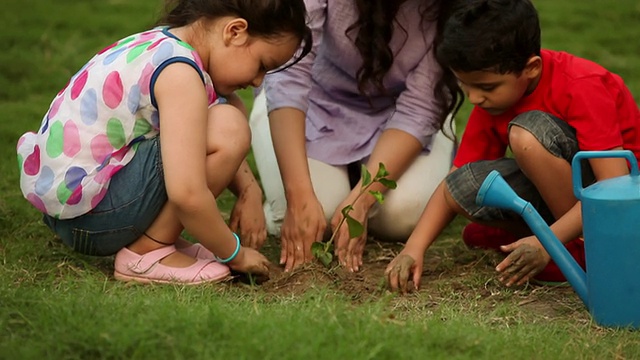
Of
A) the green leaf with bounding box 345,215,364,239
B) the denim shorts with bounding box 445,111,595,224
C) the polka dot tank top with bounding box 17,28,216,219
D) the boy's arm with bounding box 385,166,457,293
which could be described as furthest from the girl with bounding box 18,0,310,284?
the denim shorts with bounding box 445,111,595,224

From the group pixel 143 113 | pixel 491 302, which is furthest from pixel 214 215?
pixel 491 302

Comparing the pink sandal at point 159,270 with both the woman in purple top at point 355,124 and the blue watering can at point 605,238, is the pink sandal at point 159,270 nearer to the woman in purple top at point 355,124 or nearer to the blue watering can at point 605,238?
the woman in purple top at point 355,124

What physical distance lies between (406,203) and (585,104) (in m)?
Result: 0.84

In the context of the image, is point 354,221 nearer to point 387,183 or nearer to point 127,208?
point 387,183

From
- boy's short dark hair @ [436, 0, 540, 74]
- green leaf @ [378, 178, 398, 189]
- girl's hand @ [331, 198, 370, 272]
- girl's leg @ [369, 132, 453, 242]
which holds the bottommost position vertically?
girl's leg @ [369, 132, 453, 242]

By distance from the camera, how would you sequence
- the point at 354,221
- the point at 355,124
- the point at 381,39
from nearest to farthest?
the point at 354,221 < the point at 381,39 < the point at 355,124

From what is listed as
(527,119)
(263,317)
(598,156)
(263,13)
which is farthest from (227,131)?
(598,156)

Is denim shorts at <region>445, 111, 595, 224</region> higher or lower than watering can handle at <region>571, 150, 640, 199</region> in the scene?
lower

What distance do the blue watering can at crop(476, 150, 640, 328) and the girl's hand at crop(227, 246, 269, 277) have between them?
687 millimetres

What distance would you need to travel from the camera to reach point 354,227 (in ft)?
10.4

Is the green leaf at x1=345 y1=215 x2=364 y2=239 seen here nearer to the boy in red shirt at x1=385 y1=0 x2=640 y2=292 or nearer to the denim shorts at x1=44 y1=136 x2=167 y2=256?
the boy in red shirt at x1=385 y1=0 x2=640 y2=292

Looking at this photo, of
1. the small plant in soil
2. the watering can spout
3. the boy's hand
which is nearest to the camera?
the watering can spout

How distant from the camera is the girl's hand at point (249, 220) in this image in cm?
332

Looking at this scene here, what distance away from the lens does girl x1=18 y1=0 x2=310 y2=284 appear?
2.87 m
